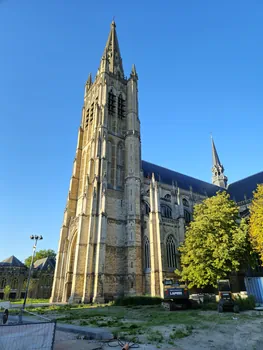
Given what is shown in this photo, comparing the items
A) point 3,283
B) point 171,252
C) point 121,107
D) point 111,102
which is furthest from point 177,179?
point 3,283

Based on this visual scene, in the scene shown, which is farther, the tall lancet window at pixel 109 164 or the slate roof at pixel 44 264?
the slate roof at pixel 44 264

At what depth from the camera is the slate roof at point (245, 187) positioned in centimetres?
4138

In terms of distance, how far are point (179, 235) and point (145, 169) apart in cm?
1268

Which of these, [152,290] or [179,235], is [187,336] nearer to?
[152,290]

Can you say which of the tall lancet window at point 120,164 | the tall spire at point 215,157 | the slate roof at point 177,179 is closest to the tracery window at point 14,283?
the tall lancet window at point 120,164

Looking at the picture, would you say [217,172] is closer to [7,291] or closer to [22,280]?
[22,280]

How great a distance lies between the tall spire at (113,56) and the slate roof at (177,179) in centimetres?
1756

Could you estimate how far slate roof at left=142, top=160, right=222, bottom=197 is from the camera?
38750 mm

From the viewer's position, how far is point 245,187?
43.7 m

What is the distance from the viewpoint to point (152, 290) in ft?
82.2

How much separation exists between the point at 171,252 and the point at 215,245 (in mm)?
8919

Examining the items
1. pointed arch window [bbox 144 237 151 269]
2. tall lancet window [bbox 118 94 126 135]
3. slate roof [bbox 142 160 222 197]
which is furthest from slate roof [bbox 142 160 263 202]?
pointed arch window [bbox 144 237 151 269]

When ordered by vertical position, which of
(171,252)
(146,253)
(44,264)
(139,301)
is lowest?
(139,301)

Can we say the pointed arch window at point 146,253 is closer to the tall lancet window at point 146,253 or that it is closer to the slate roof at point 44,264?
the tall lancet window at point 146,253
